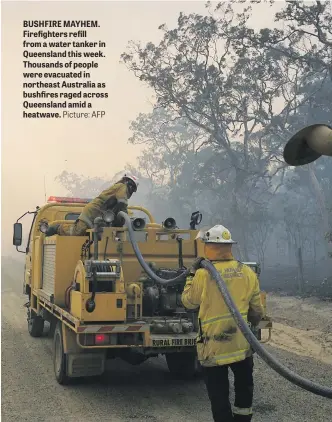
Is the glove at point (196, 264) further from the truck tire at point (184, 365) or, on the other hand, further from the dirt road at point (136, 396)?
the truck tire at point (184, 365)

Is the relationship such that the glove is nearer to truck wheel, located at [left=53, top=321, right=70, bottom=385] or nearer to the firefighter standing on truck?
truck wheel, located at [left=53, top=321, right=70, bottom=385]

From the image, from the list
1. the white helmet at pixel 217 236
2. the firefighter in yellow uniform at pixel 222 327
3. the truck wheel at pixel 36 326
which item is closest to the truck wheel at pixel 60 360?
the firefighter in yellow uniform at pixel 222 327

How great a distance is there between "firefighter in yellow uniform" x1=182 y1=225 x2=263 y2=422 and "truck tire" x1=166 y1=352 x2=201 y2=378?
9.22ft

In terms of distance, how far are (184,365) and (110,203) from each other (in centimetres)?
254

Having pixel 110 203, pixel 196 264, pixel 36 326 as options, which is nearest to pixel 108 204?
pixel 110 203

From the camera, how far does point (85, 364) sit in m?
6.59

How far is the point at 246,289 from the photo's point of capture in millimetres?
4445

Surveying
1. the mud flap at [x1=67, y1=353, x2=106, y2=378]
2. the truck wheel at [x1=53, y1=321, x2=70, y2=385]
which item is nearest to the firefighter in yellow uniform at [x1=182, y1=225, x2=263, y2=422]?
the mud flap at [x1=67, y1=353, x2=106, y2=378]

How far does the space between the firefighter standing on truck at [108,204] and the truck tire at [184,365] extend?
79.5 inches

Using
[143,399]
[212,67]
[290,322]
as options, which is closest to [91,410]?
[143,399]

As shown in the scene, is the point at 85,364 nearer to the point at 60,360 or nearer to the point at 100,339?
the point at 60,360

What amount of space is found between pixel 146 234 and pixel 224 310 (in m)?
3.16

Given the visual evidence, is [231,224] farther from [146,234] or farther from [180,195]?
[146,234]

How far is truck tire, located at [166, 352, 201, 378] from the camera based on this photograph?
7324 millimetres
